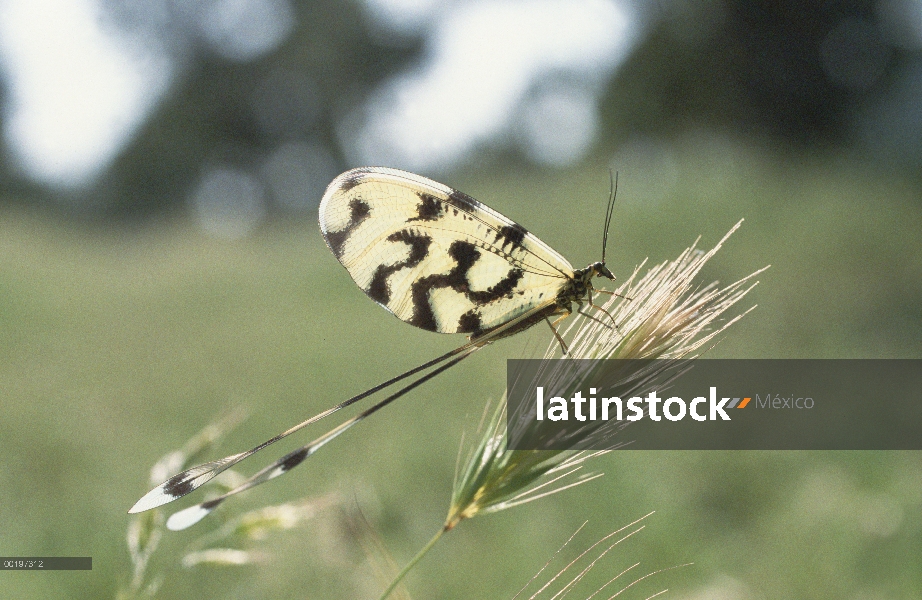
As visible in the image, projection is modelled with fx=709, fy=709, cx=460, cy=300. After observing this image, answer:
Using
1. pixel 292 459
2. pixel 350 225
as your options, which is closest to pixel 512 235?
pixel 350 225

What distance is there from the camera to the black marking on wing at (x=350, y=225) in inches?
43.7

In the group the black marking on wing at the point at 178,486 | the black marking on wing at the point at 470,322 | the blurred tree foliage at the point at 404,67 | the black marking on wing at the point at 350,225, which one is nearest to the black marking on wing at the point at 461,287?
the black marking on wing at the point at 470,322

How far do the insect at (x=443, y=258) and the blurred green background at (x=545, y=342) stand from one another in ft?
0.34

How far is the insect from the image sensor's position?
1.11m

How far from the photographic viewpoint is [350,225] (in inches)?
44.6

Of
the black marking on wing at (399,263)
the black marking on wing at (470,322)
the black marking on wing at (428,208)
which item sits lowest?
the black marking on wing at (470,322)

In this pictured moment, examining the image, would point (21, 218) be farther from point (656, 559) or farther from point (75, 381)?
point (656, 559)

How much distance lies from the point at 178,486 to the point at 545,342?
36.8 inches

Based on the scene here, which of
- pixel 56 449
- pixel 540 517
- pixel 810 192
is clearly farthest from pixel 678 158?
pixel 56 449

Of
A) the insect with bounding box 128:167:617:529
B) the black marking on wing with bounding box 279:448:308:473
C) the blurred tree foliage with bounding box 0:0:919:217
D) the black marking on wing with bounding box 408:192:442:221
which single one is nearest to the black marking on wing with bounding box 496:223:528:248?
the insect with bounding box 128:167:617:529

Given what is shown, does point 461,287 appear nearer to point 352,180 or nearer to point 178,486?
point 352,180

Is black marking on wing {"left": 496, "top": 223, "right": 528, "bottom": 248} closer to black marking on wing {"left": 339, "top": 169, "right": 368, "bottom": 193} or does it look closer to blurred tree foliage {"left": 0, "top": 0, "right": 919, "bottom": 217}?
black marking on wing {"left": 339, "top": 169, "right": 368, "bottom": 193}

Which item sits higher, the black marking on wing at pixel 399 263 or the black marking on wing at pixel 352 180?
the black marking on wing at pixel 352 180

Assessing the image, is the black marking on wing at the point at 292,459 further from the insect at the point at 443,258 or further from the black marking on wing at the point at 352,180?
the black marking on wing at the point at 352,180
